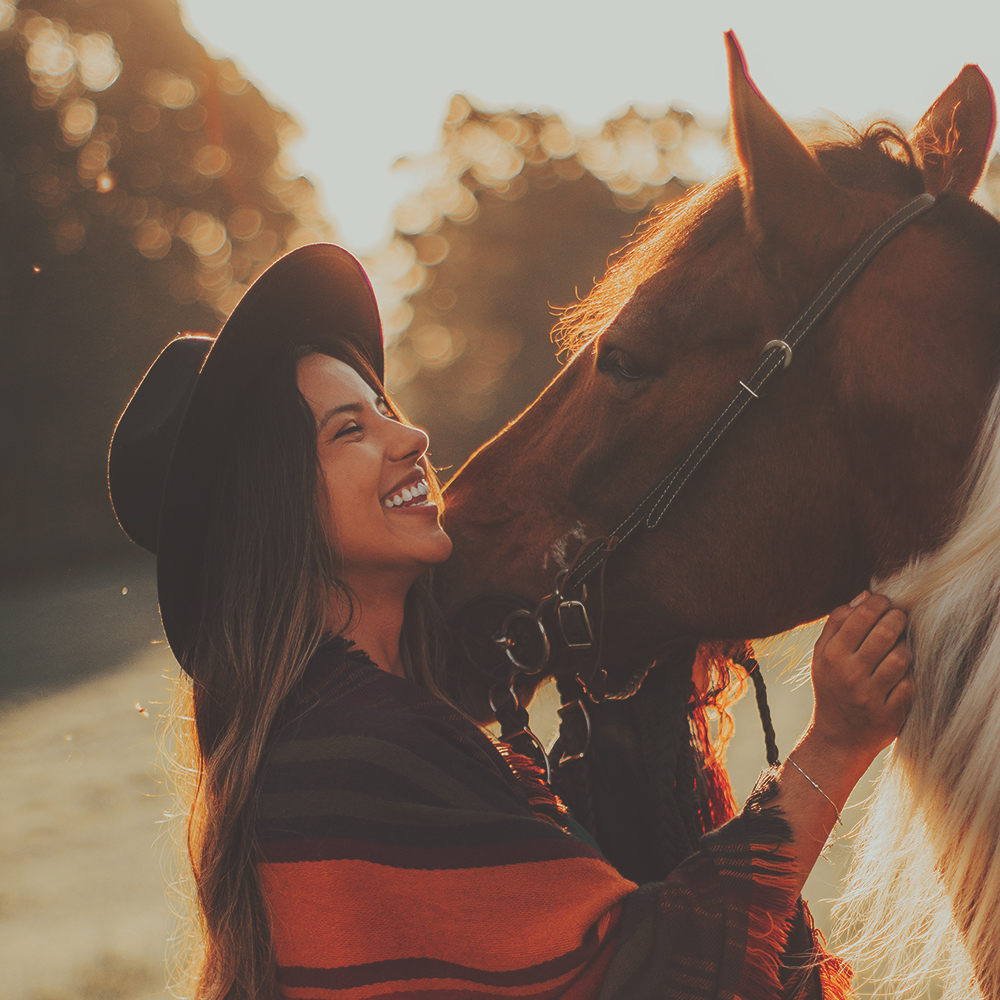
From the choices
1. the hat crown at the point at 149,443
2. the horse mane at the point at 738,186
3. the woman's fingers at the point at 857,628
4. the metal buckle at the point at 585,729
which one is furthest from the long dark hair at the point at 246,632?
the woman's fingers at the point at 857,628

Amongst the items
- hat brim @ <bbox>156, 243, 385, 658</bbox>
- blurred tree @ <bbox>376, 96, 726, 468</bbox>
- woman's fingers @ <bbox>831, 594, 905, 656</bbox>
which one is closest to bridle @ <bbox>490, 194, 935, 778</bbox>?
woman's fingers @ <bbox>831, 594, 905, 656</bbox>

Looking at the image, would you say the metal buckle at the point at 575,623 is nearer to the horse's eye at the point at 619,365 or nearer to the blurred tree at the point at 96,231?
the horse's eye at the point at 619,365

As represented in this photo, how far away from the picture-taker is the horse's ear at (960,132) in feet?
4.95

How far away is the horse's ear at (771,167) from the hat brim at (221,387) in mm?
784

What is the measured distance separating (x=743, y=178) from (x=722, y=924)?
111 cm

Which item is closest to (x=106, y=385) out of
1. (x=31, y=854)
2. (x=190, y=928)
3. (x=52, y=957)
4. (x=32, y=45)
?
(x=32, y=45)

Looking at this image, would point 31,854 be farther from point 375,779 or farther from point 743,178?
point 743,178

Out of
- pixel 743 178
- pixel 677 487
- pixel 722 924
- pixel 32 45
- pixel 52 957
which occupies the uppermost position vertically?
pixel 743 178

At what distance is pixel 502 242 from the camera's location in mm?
28656

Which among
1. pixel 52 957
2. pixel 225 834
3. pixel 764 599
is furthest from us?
pixel 52 957

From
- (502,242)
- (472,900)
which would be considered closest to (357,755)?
(472,900)

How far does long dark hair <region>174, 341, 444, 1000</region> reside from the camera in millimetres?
1284

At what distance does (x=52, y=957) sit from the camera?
4.32m

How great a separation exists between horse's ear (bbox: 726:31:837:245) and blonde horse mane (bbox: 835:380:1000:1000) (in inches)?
16.4
